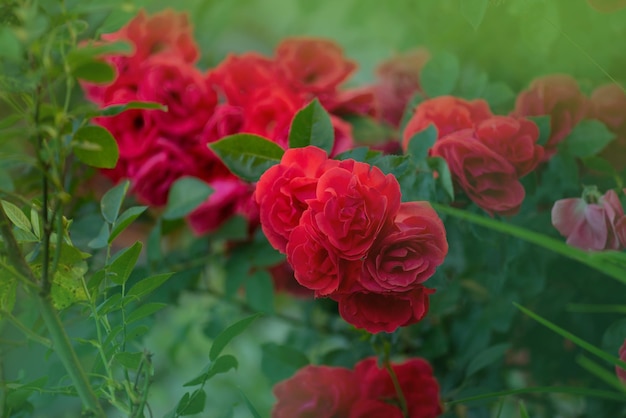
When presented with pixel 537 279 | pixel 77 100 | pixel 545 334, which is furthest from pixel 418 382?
pixel 77 100

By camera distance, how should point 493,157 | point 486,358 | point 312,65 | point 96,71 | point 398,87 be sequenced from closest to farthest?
1. point 96,71
2. point 493,157
3. point 486,358
4. point 312,65
5. point 398,87

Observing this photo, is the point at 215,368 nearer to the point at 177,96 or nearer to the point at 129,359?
the point at 129,359

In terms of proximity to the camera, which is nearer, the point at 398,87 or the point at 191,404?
the point at 191,404

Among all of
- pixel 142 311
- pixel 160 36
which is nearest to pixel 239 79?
pixel 160 36

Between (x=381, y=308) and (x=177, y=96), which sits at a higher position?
(x=381, y=308)

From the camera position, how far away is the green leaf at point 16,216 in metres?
0.50

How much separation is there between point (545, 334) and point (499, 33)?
339mm

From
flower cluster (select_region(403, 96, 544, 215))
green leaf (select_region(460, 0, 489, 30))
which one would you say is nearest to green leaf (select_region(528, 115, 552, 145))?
flower cluster (select_region(403, 96, 544, 215))

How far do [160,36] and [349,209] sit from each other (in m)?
0.54

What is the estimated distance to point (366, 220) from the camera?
19.6 inches

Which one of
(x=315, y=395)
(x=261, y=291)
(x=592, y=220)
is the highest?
(x=592, y=220)

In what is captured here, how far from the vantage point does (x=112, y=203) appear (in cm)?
56

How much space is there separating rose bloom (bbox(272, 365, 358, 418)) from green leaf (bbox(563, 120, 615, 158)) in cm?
27

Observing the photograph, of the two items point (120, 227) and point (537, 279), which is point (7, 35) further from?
point (537, 279)
